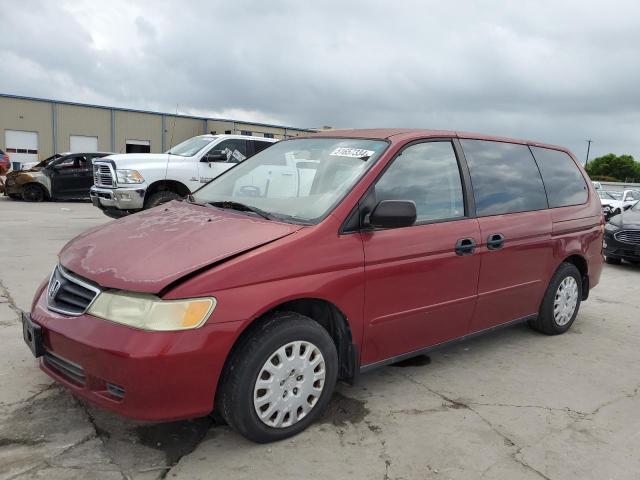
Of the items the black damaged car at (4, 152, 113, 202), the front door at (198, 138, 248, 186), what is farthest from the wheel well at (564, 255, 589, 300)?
the black damaged car at (4, 152, 113, 202)

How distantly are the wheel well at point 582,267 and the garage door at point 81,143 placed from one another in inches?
1371

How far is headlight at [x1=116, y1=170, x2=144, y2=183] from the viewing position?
9.10m

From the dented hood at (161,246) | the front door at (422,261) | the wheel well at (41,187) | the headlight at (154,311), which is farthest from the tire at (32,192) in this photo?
the headlight at (154,311)

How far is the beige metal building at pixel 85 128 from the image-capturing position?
3209 cm

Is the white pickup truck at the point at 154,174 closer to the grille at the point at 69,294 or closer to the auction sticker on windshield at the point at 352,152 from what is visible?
the auction sticker on windshield at the point at 352,152

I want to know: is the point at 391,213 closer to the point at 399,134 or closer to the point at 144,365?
the point at 399,134

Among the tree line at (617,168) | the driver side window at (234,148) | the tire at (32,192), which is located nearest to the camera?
the driver side window at (234,148)

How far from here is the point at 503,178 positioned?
421 centimetres

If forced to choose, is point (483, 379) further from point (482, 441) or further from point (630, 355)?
point (630, 355)

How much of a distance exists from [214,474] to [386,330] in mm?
1292

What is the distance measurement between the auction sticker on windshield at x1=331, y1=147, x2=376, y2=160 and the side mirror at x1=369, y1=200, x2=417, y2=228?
1.62 feet

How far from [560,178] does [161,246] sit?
3747 millimetres

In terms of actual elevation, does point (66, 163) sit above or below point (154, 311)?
above

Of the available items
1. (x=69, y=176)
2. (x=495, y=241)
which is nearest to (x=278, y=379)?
(x=495, y=241)
